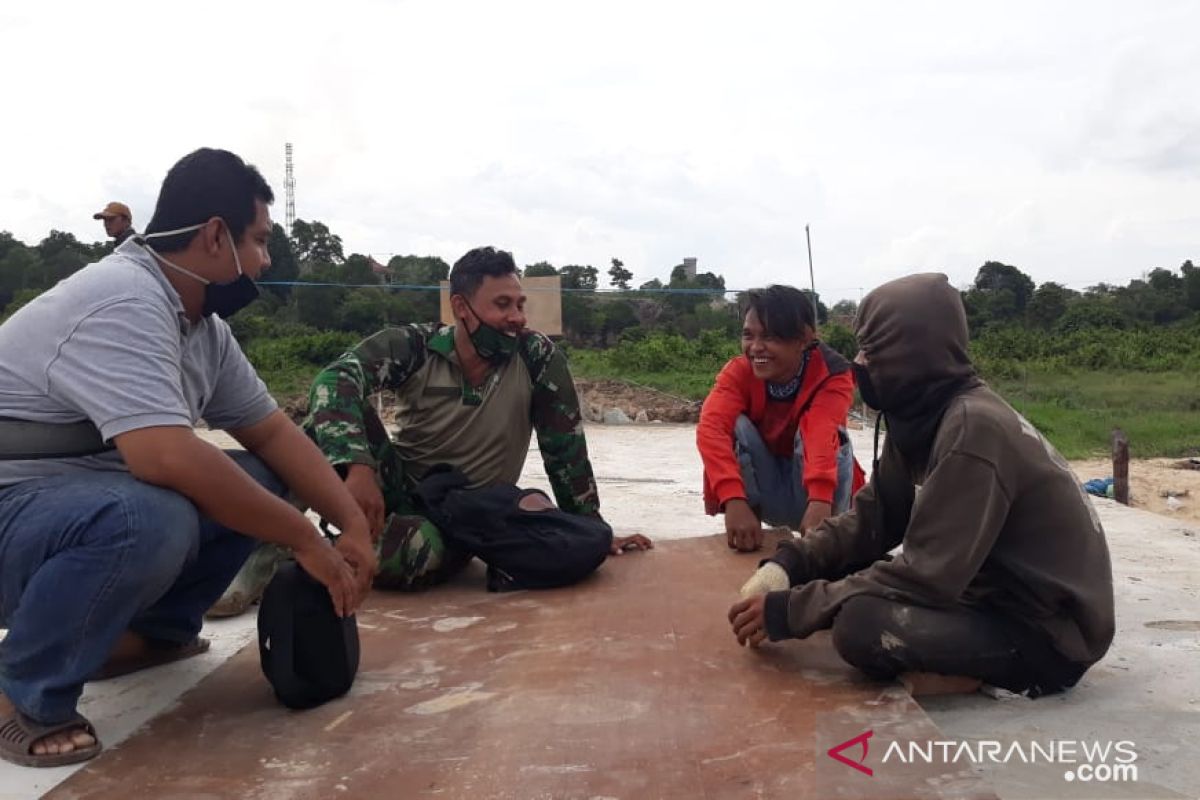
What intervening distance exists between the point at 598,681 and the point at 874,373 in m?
0.84

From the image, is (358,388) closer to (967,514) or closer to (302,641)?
(302,641)

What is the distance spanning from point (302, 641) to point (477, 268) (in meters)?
1.49

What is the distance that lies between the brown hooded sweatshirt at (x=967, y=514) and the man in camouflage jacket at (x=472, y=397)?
121 cm

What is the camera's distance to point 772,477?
352 centimetres

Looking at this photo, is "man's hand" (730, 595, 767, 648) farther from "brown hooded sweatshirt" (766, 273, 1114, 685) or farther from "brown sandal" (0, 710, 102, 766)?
"brown sandal" (0, 710, 102, 766)

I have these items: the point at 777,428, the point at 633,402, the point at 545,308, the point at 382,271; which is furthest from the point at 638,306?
the point at 777,428

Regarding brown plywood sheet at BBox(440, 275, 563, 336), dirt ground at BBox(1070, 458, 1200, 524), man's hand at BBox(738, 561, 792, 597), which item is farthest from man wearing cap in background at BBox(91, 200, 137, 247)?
dirt ground at BBox(1070, 458, 1200, 524)

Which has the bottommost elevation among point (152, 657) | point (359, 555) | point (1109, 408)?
point (1109, 408)

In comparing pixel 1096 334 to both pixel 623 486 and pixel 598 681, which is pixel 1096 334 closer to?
pixel 623 486

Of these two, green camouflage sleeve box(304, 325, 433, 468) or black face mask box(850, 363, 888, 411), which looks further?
green camouflage sleeve box(304, 325, 433, 468)

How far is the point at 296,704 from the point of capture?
77.4 inches

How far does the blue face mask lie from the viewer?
79.3 inches

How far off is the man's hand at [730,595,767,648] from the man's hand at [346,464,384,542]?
3.29 feet

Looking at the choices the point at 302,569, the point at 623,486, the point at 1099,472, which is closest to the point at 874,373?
the point at 302,569
